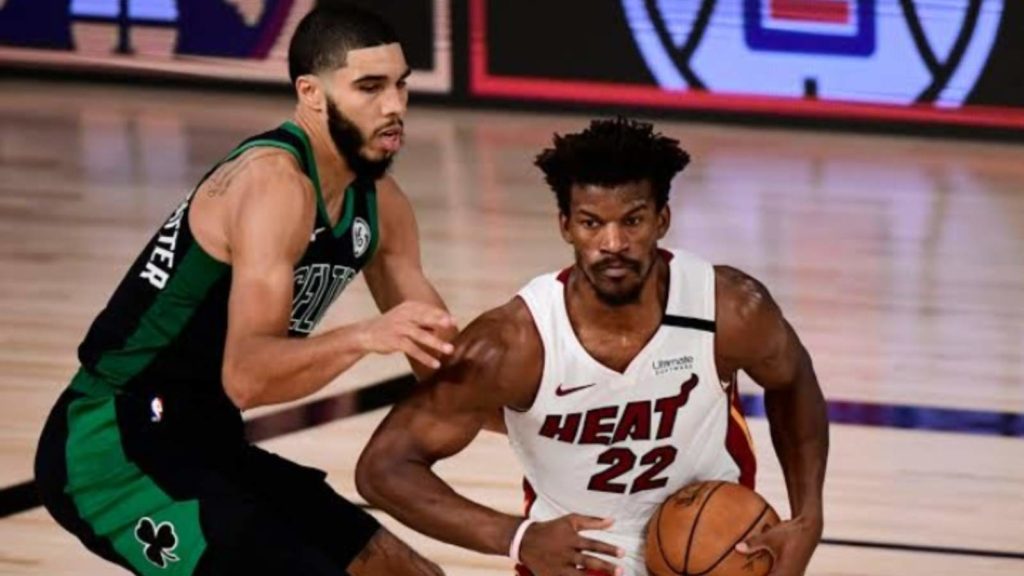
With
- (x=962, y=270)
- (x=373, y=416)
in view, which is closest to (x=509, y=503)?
(x=373, y=416)

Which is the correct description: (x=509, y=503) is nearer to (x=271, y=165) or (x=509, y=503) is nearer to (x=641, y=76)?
(x=271, y=165)

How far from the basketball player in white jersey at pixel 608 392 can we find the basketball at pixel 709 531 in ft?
0.13

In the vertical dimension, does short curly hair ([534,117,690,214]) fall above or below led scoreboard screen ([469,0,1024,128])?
above

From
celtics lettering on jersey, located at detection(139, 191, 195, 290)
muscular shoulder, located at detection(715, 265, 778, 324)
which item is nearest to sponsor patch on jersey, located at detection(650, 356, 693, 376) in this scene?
muscular shoulder, located at detection(715, 265, 778, 324)

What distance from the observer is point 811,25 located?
461 inches

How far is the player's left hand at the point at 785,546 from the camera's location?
4.82 m

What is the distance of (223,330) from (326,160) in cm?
43

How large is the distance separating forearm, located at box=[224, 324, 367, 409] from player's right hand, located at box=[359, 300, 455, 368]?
5 centimetres

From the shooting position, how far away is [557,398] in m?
4.88

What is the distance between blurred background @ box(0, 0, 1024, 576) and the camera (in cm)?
696

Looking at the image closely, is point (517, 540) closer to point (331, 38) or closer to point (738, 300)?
point (738, 300)

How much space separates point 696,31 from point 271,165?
7421 millimetres

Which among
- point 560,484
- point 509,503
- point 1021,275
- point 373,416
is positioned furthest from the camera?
point 1021,275

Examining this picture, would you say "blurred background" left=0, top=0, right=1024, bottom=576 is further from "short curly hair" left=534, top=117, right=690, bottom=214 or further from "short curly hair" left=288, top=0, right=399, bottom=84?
"short curly hair" left=288, top=0, right=399, bottom=84
